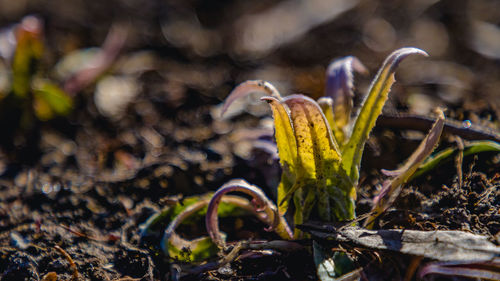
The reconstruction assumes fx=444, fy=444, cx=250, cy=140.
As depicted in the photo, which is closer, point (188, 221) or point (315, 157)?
point (315, 157)

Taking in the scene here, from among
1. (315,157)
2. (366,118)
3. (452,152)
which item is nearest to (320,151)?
(315,157)

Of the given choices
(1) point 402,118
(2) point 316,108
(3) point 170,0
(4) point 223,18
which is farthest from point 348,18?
(2) point 316,108

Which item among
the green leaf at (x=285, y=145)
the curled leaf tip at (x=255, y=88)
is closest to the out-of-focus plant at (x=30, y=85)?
the curled leaf tip at (x=255, y=88)

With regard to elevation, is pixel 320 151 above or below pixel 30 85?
above

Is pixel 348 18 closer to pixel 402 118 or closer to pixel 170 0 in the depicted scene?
pixel 170 0

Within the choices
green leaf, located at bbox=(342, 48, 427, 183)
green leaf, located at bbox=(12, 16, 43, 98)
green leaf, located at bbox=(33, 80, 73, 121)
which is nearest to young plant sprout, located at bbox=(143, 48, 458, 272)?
green leaf, located at bbox=(342, 48, 427, 183)

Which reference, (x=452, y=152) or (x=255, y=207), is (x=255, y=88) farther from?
(x=452, y=152)
